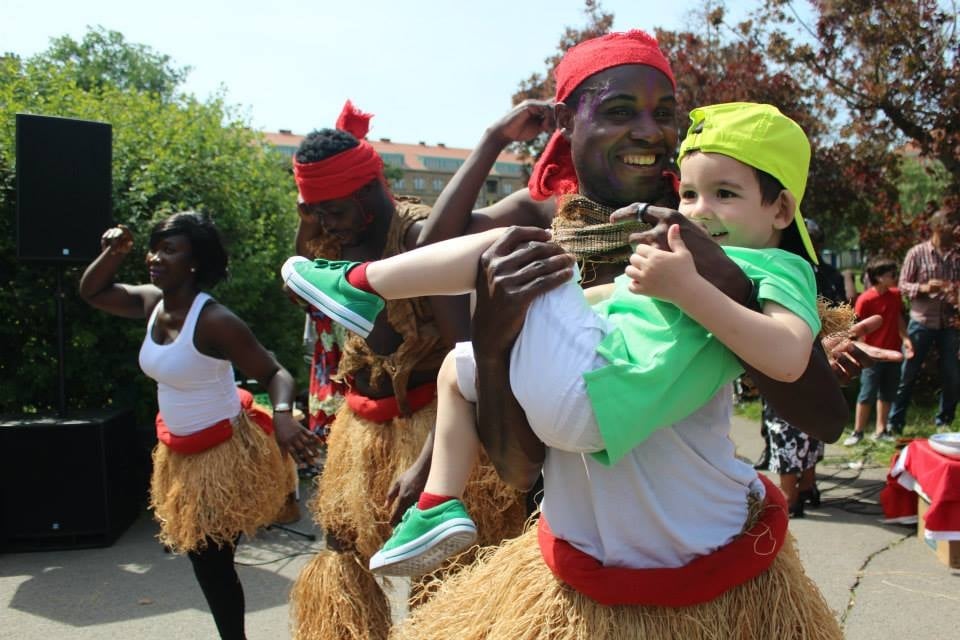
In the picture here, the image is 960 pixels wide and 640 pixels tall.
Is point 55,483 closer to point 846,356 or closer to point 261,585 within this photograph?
point 261,585

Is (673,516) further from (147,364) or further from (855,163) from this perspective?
(855,163)

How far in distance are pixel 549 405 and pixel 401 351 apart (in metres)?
1.35

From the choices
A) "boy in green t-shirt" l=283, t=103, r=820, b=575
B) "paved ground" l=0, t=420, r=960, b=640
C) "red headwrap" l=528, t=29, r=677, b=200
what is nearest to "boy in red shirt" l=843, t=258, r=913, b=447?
"paved ground" l=0, t=420, r=960, b=640

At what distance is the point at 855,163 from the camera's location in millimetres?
8969

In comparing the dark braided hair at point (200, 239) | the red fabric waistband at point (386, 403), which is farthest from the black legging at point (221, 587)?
the dark braided hair at point (200, 239)

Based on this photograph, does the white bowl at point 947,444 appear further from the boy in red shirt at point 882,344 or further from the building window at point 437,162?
the building window at point 437,162

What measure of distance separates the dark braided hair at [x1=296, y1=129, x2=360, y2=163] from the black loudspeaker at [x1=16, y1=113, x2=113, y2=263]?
328 cm

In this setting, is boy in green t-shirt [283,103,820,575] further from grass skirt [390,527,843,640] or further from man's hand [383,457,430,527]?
man's hand [383,457,430,527]

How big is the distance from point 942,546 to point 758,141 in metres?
4.29

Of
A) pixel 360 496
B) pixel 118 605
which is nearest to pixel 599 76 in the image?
pixel 360 496

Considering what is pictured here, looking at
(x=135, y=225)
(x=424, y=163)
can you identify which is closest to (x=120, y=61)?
(x=135, y=225)

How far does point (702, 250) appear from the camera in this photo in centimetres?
132

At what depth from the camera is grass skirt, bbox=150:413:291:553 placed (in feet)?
11.1

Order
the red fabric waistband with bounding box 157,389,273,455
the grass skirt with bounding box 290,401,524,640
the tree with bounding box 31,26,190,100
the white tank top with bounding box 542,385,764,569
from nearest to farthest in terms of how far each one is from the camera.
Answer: the white tank top with bounding box 542,385,764,569 → the grass skirt with bounding box 290,401,524,640 → the red fabric waistband with bounding box 157,389,273,455 → the tree with bounding box 31,26,190,100
